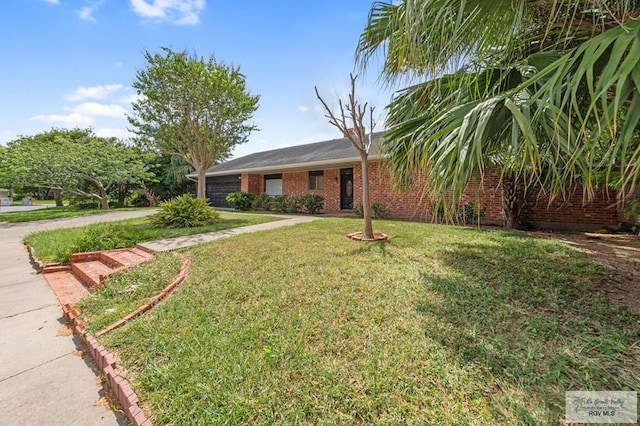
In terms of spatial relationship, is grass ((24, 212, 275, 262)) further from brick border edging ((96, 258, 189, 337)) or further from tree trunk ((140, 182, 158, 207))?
tree trunk ((140, 182, 158, 207))

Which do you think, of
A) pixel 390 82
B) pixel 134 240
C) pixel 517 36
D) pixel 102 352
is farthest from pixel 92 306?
pixel 517 36

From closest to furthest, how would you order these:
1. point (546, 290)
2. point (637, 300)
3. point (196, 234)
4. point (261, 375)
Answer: point (261, 375), point (637, 300), point (546, 290), point (196, 234)

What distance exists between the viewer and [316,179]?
48.5ft

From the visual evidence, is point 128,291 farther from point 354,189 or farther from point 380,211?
point 354,189

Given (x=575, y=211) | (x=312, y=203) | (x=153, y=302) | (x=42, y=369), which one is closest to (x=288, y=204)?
(x=312, y=203)

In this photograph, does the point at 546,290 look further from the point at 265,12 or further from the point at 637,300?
the point at 265,12

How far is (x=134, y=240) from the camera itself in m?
6.64

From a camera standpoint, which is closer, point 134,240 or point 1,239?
point 134,240

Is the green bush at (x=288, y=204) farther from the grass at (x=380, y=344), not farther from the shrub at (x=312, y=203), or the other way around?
the grass at (x=380, y=344)

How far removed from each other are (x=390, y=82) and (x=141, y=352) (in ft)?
14.0

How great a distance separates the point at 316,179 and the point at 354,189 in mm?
2862

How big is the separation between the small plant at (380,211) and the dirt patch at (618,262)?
5935 mm

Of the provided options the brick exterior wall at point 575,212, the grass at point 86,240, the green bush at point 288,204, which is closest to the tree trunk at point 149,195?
the green bush at point 288,204

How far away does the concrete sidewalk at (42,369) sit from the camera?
191 centimetres
